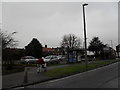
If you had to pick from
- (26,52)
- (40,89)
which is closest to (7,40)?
(40,89)

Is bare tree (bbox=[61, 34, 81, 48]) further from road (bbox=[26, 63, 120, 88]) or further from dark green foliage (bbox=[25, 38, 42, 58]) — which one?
road (bbox=[26, 63, 120, 88])

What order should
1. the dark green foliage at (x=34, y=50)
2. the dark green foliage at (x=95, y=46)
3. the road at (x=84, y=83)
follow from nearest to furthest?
the road at (x=84, y=83), the dark green foliage at (x=34, y=50), the dark green foliage at (x=95, y=46)

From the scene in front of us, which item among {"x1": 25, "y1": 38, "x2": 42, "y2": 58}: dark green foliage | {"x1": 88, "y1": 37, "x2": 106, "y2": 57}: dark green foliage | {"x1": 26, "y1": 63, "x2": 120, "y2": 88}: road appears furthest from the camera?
{"x1": 88, "y1": 37, "x2": 106, "y2": 57}: dark green foliage

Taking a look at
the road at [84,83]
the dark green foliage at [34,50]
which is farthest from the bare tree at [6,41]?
the dark green foliage at [34,50]

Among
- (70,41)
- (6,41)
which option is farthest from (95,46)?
(6,41)

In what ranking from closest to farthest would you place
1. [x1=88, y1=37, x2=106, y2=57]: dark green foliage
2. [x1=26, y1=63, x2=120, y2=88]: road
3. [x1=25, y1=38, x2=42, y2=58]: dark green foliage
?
[x1=26, y1=63, x2=120, y2=88]: road → [x1=25, y1=38, x2=42, y2=58]: dark green foliage → [x1=88, y1=37, x2=106, y2=57]: dark green foliage

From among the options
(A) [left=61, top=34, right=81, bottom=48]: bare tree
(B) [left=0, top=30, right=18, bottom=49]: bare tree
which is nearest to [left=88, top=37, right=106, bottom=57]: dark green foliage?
(A) [left=61, top=34, right=81, bottom=48]: bare tree

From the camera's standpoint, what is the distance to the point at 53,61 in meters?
42.2

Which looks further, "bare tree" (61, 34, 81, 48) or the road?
"bare tree" (61, 34, 81, 48)

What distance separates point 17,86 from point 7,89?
766mm

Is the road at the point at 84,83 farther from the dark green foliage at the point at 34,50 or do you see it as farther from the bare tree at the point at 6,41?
the dark green foliage at the point at 34,50

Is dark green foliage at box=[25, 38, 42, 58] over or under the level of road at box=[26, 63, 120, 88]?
over

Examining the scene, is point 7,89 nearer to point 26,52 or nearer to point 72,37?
point 26,52

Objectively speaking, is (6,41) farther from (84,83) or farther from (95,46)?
(95,46)
